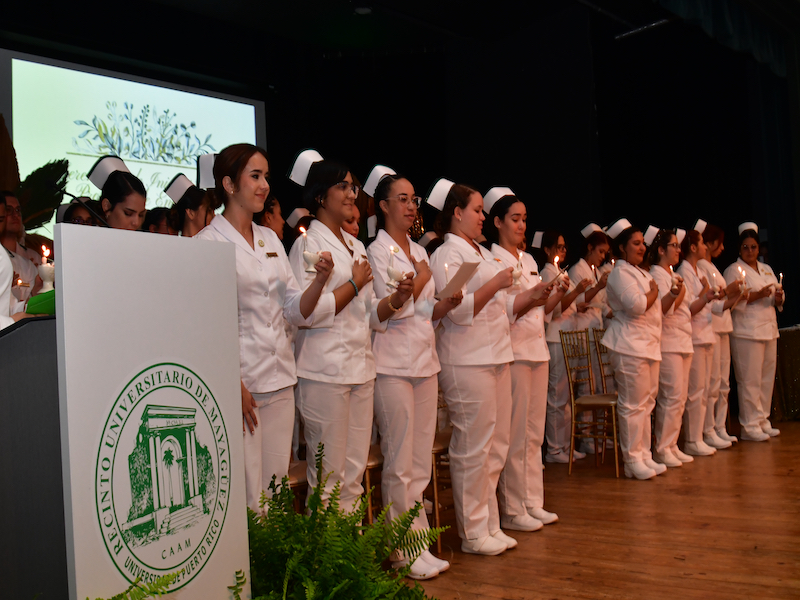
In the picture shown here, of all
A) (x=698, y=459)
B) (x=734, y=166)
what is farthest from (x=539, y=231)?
(x=734, y=166)

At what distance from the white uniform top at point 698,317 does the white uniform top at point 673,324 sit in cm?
24

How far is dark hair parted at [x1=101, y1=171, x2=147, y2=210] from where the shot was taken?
311 centimetres

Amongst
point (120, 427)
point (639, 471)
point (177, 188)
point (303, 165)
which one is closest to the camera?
point (120, 427)

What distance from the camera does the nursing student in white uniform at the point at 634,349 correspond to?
16.0 feet

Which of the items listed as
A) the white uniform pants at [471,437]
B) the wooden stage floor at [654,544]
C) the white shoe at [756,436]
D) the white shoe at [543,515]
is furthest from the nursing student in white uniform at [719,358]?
the white uniform pants at [471,437]

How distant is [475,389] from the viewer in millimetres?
3324

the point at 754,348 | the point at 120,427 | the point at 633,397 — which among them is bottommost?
the point at 633,397

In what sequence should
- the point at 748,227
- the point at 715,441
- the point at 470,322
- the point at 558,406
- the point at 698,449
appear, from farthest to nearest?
the point at 748,227 → the point at 715,441 → the point at 558,406 → the point at 698,449 → the point at 470,322

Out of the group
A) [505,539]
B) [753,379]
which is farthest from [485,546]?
[753,379]

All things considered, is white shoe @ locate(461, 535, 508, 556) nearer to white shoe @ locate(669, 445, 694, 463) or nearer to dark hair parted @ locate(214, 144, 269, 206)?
dark hair parted @ locate(214, 144, 269, 206)

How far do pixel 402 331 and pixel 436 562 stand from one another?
96cm

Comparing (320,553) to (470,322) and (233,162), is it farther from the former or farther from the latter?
(470,322)

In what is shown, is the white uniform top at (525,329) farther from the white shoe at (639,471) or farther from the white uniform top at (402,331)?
the white shoe at (639,471)

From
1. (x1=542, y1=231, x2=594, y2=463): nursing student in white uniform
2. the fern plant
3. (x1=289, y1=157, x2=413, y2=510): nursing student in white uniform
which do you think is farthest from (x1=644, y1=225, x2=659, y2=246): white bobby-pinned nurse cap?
the fern plant
